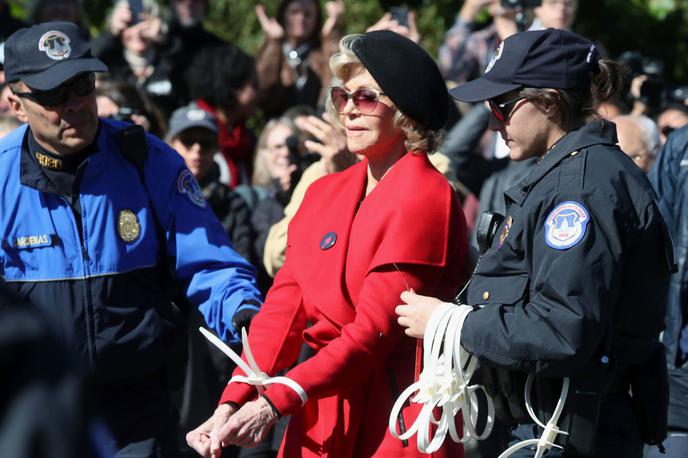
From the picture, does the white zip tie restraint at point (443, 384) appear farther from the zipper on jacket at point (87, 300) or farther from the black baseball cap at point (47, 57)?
the black baseball cap at point (47, 57)

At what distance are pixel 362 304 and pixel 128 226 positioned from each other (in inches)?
42.3

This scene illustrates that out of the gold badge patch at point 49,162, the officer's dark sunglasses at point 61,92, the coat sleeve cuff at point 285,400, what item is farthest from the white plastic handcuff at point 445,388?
the officer's dark sunglasses at point 61,92

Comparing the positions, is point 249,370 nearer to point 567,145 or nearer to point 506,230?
point 506,230

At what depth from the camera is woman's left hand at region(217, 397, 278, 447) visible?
12.0 feet

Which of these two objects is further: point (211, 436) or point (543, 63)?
point (211, 436)

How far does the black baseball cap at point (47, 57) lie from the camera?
4312 mm

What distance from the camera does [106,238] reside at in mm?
4254

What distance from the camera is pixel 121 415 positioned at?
4.27 metres

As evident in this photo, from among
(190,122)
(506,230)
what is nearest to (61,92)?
(506,230)

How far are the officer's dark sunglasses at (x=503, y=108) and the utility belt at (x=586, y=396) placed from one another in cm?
76

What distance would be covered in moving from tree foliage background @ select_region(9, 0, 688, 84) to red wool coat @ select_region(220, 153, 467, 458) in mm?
7815

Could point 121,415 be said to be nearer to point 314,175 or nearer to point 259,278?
point 314,175

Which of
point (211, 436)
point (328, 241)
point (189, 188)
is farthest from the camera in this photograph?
point (189, 188)

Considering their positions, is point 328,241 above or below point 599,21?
above
